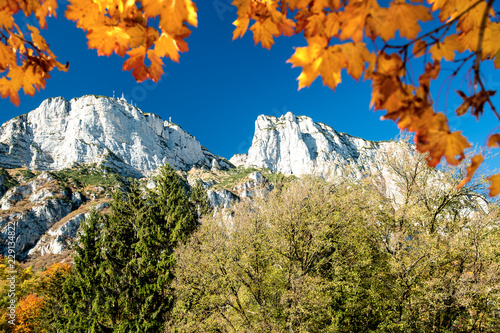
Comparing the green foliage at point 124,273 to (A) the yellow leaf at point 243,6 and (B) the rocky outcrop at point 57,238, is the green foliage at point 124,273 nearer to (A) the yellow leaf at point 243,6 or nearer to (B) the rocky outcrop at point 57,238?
(A) the yellow leaf at point 243,6

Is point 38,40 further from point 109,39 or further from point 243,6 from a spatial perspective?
point 243,6

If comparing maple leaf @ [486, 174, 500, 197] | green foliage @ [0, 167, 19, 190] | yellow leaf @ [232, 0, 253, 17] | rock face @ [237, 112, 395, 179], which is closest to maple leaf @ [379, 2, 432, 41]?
maple leaf @ [486, 174, 500, 197]

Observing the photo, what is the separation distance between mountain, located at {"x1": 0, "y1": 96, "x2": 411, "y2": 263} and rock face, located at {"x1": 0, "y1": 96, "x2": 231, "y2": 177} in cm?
37

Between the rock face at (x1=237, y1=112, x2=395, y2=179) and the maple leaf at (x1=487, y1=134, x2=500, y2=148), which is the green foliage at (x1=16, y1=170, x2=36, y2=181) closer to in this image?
the rock face at (x1=237, y1=112, x2=395, y2=179)

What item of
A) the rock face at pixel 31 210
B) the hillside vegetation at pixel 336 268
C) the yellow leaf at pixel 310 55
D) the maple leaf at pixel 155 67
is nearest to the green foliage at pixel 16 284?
the hillside vegetation at pixel 336 268

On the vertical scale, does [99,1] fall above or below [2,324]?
above

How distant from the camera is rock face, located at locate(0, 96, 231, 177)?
305 feet

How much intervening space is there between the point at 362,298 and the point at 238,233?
5.77 m

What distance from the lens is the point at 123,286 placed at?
13.7 meters

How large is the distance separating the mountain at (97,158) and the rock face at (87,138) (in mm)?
375

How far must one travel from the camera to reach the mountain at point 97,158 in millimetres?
64250

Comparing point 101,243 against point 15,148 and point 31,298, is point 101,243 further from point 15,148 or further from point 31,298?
point 15,148

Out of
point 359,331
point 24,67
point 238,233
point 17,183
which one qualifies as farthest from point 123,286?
point 17,183

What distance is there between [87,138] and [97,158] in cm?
1272
